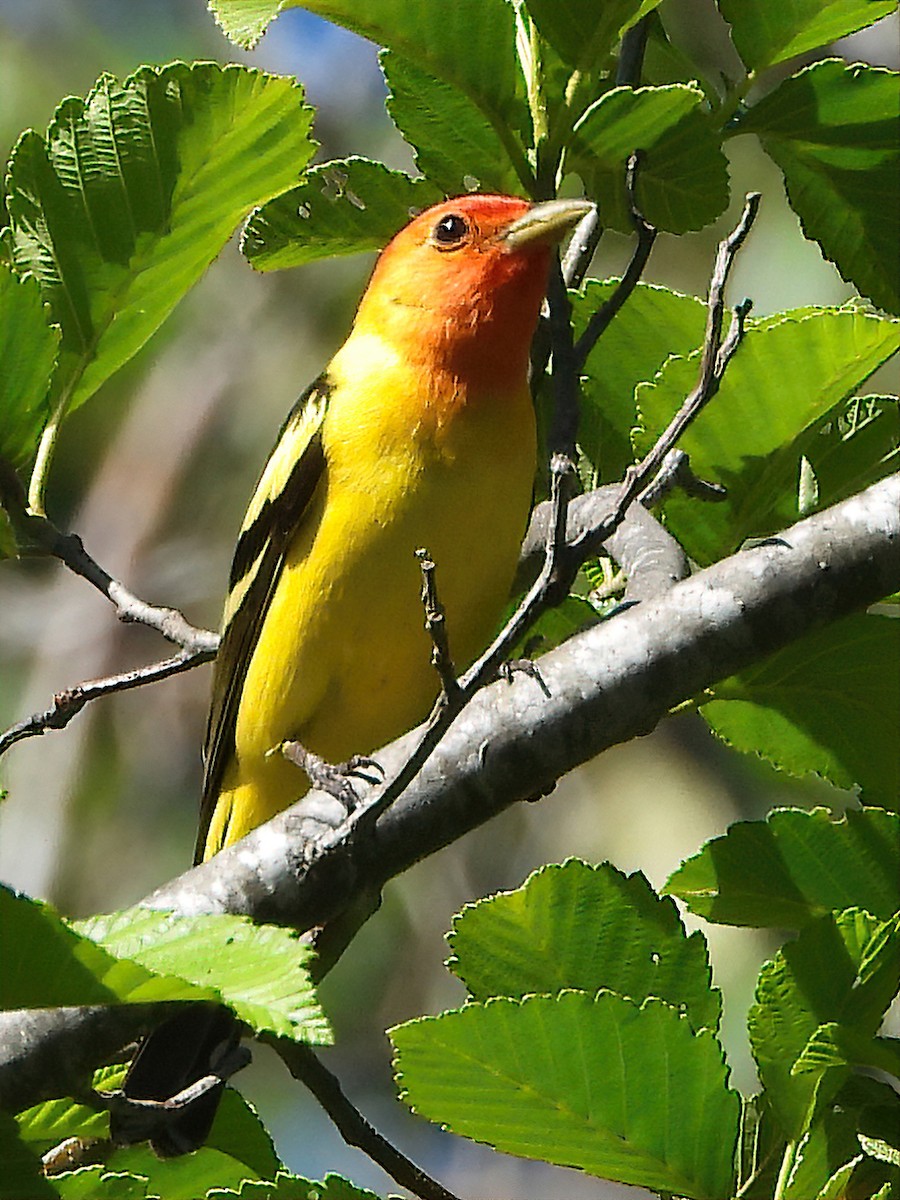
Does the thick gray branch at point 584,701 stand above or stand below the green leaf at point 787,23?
below

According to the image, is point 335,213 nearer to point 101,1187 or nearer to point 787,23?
point 787,23

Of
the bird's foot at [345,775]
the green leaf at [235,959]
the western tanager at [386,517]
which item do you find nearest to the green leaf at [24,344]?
the bird's foot at [345,775]

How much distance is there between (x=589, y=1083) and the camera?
1915 millimetres

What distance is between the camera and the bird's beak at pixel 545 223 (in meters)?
2.97

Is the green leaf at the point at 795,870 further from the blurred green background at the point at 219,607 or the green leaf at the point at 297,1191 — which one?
the blurred green background at the point at 219,607

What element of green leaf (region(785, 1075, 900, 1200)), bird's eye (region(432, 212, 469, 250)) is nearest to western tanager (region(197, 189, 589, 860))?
bird's eye (region(432, 212, 469, 250))

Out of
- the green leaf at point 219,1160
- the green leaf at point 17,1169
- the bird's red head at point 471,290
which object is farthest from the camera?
the bird's red head at point 471,290

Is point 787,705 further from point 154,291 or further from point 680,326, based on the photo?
point 154,291

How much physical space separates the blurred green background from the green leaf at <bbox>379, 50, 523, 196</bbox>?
392 centimetres

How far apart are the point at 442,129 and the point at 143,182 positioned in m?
0.51

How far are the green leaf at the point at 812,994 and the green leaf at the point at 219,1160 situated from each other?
0.65 m

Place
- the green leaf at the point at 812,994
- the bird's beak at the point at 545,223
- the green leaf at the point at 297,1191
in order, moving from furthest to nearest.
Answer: the bird's beak at the point at 545,223 < the green leaf at the point at 812,994 < the green leaf at the point at 297,1191

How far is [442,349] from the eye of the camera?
139 inches

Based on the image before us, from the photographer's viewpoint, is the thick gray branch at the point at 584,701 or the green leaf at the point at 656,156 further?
the green leaf at the point at 656,156
